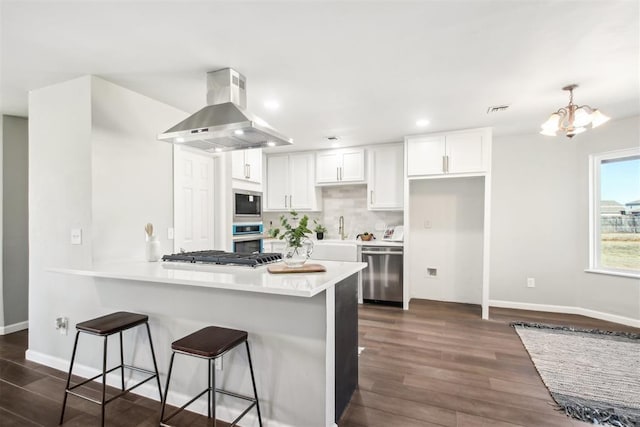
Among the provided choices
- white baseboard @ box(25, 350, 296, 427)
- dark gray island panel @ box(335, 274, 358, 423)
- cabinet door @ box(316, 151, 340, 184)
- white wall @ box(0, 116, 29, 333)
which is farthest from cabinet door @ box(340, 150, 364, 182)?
white wall @ box(0, 116, 29, 333)

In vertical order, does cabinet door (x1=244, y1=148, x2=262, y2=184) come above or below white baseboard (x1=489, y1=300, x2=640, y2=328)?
above

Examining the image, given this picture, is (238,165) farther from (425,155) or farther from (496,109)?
(496,109)

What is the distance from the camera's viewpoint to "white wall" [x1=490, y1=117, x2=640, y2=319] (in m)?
3.93

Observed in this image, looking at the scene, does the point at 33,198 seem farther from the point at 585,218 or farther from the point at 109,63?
the point at 585,218

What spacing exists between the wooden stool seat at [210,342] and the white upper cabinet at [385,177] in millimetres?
3289

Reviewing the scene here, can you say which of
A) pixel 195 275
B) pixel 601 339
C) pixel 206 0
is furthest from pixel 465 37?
pixel 601 339

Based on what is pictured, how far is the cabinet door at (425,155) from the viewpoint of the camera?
4.12m

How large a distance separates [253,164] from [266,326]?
281 cm

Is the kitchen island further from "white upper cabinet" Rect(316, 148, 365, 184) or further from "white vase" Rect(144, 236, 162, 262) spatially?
"white upper cabinet" Rect(316, 148, 365, 184)

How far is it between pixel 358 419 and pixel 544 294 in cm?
356

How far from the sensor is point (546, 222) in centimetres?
418

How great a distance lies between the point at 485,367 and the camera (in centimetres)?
266

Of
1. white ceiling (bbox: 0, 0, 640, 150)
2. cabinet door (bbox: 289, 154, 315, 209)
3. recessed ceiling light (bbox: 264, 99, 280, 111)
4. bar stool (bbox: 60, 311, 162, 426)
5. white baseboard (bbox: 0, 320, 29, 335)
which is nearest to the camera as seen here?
white ceiling (bbox: 0, 0, 640, 150)

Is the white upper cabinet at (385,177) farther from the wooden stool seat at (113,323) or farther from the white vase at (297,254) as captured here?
the wooden stool seat at (113,323)
